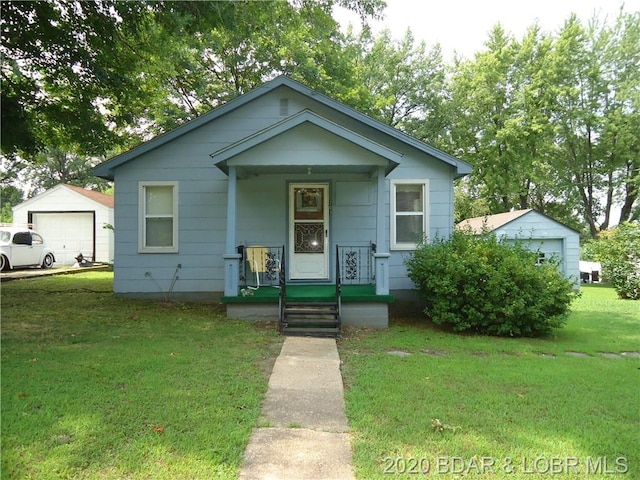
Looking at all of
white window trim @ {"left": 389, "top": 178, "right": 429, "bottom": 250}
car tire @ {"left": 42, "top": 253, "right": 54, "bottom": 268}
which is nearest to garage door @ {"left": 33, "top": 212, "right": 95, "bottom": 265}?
car tire @ {"left": 42, "top": 253, "right": 54, "bottom": 268}

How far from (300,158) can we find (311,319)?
293cm

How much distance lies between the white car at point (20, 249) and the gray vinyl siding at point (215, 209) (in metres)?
8.17

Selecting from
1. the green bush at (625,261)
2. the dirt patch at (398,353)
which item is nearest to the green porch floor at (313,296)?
the dirt patch at (398,353)

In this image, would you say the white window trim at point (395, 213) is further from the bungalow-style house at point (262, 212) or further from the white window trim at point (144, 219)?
the white window trim at point (144, 219)

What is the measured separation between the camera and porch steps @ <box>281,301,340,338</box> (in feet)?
21.9

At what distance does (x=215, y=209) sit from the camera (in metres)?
9.26

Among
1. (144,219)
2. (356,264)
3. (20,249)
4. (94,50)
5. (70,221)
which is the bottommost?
(356,264)

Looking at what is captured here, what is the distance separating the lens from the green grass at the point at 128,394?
2.61 meters

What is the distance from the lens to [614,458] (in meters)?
2.82

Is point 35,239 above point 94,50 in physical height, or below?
below

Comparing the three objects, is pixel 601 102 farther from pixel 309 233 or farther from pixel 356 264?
pixel 309 233

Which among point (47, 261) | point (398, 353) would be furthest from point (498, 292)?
point (47, 261)

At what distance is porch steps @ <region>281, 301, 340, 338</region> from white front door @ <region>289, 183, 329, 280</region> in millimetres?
1877

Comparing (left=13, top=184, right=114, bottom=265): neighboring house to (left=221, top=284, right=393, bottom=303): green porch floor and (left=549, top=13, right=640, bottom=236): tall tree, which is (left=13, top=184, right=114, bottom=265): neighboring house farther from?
(left=549, top=13, right=640, bottom=236): tall tree
